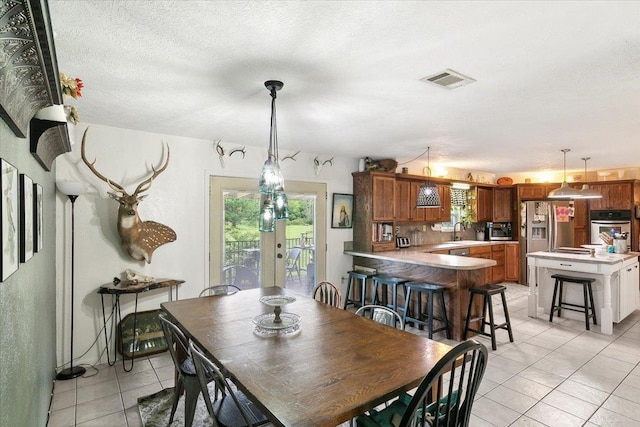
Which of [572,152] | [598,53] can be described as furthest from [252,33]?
[572,152]

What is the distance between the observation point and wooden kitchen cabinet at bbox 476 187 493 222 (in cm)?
745

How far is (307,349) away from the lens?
1.92 meters

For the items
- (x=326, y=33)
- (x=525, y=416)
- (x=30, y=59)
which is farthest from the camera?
(x=525, y=416)

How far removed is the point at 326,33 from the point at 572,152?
15.9 ft

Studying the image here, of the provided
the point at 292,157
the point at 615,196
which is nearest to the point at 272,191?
the point at 292,157

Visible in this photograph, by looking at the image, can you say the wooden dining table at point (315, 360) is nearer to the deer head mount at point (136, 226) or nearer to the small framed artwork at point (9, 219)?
the small framed artwork at point (9, 219)

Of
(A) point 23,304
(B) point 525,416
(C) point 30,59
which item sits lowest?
(B) point 525,416

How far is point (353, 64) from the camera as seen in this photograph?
2133 mm

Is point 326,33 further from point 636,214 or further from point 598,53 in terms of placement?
point 636,214

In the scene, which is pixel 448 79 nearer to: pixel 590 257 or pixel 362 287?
pixel 362 287

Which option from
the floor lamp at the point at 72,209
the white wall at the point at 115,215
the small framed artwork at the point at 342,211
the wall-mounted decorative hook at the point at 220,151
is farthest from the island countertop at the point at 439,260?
the floor lamp at the point at 72,209

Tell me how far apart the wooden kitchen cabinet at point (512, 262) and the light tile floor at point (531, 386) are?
3.17 metres

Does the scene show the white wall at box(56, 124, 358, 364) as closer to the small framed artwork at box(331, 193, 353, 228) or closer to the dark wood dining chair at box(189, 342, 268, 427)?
the small framed artwork at box(331, 193, 353, 228)

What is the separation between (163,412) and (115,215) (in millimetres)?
1992
